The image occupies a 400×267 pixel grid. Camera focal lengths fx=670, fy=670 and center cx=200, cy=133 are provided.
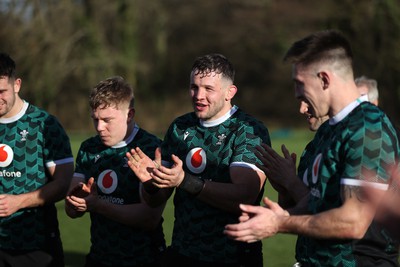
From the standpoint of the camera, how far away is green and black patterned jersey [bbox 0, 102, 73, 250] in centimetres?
523

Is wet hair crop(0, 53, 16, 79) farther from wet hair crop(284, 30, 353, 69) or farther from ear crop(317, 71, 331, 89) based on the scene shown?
ear crop(317, 71, 331, 89)

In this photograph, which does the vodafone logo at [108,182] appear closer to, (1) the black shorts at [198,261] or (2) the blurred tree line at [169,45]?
(1) the black shorts at [198,261]

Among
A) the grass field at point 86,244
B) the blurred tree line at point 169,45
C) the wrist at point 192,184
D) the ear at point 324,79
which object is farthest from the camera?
the blurred tree line at point 169,45

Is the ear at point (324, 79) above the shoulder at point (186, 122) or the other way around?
above

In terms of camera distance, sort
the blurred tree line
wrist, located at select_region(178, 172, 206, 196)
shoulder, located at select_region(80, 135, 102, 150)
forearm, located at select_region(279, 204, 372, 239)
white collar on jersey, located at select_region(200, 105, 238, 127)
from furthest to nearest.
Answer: the blurred tree line → shoulder, located at select_region(80, 135, 102, 150) → white collar on jersey, located at select_region(200, 105, 238, 127) → wrist, located at select_region(178, 172, 206, 196) → forearm, located at select_region(279, 204, 372, 239)

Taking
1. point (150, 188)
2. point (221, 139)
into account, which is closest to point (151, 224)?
point (150, 188)

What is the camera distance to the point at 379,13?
99.2ft

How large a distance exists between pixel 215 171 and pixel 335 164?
4.47 ft

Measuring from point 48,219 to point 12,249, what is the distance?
0.36m

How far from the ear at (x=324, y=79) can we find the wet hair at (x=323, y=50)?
Result: 7cm

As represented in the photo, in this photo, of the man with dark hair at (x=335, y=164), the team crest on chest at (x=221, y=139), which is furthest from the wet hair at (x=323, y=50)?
the team crest on chest at (x=221, y=139)

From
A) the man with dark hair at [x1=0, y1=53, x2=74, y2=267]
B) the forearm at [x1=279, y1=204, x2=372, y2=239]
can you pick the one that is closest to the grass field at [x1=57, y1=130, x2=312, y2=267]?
the man with dark hair at [x1=0, y1=53, x2=74, y2=267]

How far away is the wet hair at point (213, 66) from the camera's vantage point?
15.4 ft

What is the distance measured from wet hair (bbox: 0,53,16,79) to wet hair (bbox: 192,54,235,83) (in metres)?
1.52
